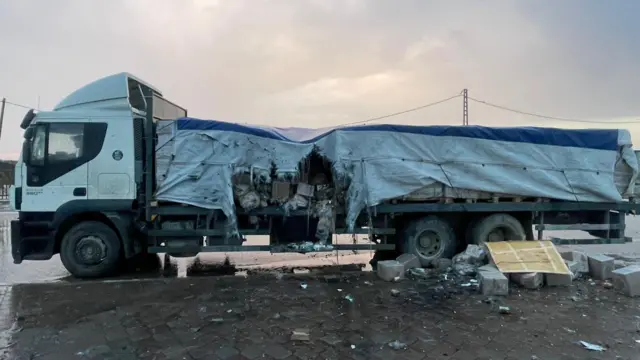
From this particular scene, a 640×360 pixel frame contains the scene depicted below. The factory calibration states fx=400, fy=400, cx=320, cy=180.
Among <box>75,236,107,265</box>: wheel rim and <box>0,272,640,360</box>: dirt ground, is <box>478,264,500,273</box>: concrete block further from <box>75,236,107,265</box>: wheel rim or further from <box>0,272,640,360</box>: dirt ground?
<box>75,236,107,265</box>: wheel rim

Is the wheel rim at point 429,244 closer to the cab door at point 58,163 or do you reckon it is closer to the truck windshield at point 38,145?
the cab door at point 58,163

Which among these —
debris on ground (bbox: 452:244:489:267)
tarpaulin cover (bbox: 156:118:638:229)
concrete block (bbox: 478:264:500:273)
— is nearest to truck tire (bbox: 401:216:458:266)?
debris on ground (bbox: 452:244:489:267)

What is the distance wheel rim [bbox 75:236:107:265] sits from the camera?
7.20m

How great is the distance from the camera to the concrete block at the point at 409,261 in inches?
287

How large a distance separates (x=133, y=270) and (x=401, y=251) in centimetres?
536

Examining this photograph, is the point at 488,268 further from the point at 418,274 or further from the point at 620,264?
the point at 620,264

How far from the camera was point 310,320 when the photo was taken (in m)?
5.09

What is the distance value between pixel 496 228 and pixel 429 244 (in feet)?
4.61

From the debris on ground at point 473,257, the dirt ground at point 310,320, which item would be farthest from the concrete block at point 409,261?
the debris on ground at point 473,257

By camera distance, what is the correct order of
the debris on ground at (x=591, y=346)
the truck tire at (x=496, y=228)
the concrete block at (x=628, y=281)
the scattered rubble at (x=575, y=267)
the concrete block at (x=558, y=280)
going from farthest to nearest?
1. the truck tire at (x=496, y=228)
2. the scattered rubble at (x=575, y=267)
3. the concrete block at (x=558, y=280)
4. the concrete block at (x=628, y=281)
5. the debris on ground at (x=591, y=346)

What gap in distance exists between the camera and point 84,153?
7168 mm

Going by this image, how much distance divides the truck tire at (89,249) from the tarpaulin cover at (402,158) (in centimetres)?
126

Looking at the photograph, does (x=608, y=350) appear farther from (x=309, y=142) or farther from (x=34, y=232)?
(x=34, y=232)

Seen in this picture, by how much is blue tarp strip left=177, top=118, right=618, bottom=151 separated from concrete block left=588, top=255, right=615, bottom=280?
2277mm
